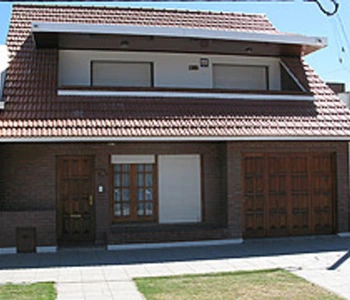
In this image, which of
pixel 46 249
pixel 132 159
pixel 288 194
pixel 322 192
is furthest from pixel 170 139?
pixel 322 192

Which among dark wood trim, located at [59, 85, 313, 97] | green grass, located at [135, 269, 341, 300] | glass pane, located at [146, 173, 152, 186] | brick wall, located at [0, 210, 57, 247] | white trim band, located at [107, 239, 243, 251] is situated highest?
dark wood trim, located at [59, 85, 313, 97]

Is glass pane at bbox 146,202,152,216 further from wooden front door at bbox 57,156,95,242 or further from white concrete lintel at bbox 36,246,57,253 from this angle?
white concrete lintel at bbox 36,246,57,253

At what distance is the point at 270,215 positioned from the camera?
16016 millimetres

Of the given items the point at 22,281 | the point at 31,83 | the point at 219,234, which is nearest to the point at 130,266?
the point at 22,281

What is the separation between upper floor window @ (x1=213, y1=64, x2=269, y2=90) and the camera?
722 inches

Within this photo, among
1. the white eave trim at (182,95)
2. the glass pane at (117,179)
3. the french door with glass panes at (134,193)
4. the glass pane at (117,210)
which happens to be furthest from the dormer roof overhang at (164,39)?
the glass pane at (117,210)

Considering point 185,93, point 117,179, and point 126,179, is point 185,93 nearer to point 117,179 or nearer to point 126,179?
point 126,179

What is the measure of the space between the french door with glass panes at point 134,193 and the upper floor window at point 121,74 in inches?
115

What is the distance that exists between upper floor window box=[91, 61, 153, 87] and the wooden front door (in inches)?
122

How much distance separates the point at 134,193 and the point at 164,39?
4.51 m

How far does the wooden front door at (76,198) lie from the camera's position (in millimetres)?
15297

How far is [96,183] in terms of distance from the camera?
1501 centimetres

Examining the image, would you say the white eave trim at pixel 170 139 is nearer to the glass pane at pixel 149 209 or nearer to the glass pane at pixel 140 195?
the glass pane at pixel 140 195

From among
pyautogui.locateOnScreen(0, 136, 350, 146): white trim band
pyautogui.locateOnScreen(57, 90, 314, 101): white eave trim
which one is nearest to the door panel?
pyautogui.locateOnScreen(0, 136, 350, 146): white trim band
